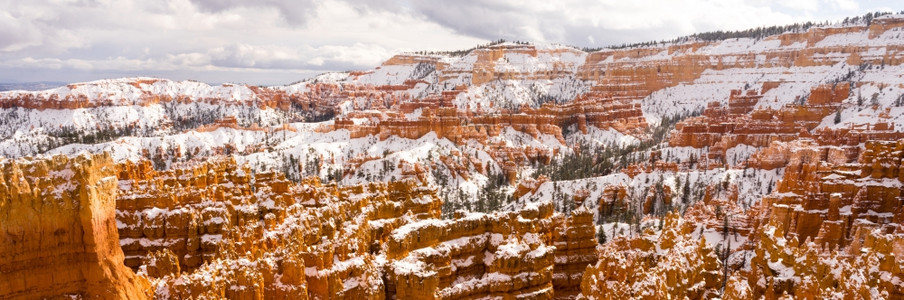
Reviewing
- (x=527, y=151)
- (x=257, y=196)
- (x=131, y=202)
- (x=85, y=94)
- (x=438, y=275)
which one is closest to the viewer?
(x=438, y=275)

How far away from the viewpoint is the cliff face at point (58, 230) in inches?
428

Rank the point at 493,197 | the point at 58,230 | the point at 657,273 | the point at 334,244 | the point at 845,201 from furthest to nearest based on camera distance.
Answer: the point at 493,197, the point at 845,201, the point at 334,244, the point at 657,273, the point at 58,230

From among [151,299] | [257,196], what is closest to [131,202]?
[257,196]

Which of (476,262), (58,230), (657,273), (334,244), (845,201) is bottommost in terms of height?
(845,201)

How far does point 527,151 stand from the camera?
111m

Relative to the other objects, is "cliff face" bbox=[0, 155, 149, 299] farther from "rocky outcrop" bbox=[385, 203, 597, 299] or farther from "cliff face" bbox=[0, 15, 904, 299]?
"rocky outcrop" bbox=[385, 203, 597, 299]

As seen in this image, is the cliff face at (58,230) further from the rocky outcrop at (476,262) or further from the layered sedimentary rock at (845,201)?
the layered sedimentary rock at (845,201)

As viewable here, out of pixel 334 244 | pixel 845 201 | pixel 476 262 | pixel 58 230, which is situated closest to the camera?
pixel 58 230

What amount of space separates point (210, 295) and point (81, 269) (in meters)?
2.99

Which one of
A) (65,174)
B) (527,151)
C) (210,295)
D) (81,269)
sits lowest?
(527,151)

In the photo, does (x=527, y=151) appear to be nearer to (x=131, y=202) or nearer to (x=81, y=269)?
(x=131, y=202)

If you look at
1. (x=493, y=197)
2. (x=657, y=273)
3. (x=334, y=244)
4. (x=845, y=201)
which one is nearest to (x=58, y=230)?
(x=334, y=244)

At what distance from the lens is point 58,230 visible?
37.4 feet

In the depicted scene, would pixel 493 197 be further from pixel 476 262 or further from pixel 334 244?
pixel 334 244
